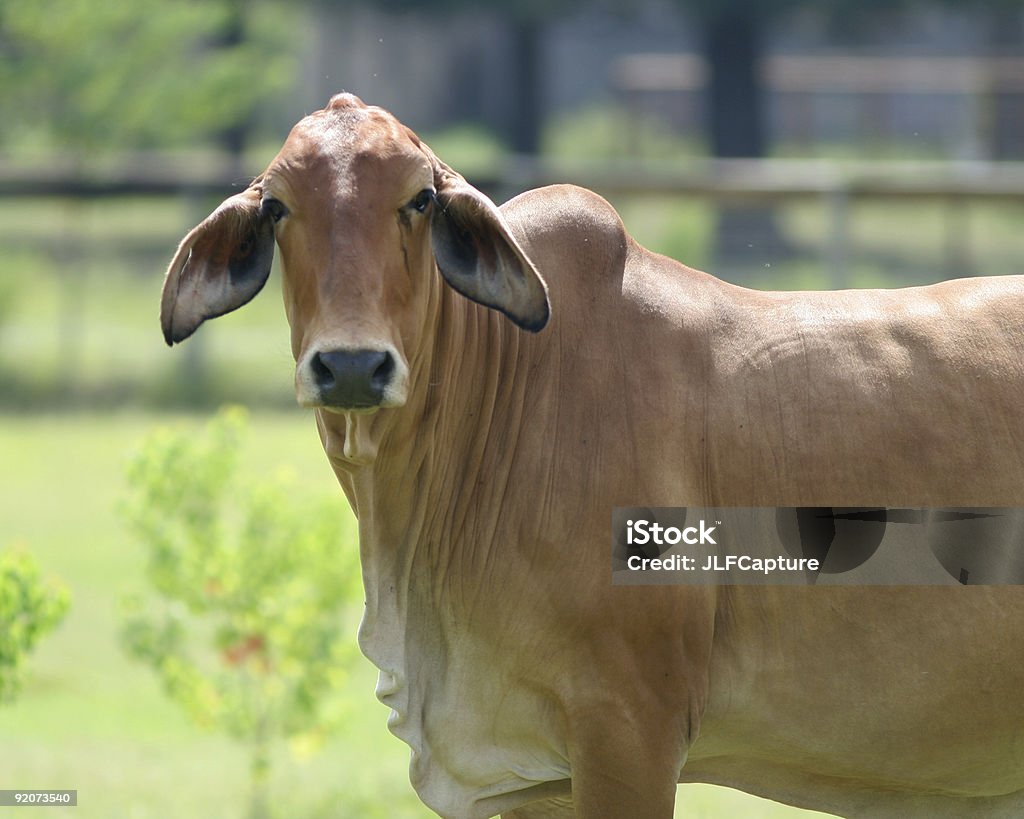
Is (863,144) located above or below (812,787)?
above

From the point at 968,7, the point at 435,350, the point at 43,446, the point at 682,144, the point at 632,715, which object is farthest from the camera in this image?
the point at 682,144

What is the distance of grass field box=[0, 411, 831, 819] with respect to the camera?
659 centimetres

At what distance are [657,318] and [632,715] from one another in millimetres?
939

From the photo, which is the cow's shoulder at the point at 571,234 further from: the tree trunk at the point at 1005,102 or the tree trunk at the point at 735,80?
the tree trunk at the point at 1005,102

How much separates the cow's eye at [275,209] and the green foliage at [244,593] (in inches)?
141

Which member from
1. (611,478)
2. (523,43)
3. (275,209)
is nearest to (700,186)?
(611,478)

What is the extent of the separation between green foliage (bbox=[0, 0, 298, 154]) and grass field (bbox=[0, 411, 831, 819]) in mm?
6643

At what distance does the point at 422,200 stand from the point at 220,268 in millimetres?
517

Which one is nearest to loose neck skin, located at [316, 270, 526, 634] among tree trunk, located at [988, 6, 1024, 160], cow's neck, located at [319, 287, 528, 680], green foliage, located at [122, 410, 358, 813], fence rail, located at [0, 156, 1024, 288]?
cow's neck, located at [319, 287, 528, 680]

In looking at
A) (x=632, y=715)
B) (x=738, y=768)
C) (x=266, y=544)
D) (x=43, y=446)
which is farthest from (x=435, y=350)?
(x=43, y=446)

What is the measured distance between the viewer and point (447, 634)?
3.59m

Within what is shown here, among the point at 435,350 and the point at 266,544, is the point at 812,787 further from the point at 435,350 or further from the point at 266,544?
the point at 266,544

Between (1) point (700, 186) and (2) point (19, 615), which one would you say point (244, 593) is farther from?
(1) point (700, 186)

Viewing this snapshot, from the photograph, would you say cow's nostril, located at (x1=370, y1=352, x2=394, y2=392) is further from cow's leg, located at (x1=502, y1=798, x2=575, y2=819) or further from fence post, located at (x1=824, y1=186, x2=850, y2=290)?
fence post, located at (x1=824, y1=186, x2=850, y2=290)
